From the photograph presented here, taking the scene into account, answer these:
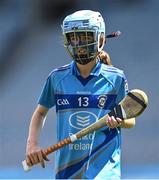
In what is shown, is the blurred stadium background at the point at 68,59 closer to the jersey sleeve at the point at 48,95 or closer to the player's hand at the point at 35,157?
the jersey sleeve at the point at 48,95

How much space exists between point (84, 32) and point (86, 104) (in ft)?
1.06

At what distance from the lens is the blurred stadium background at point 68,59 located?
615 cm

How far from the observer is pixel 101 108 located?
3779mm

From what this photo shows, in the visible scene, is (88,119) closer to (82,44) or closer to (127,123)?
(127,123)

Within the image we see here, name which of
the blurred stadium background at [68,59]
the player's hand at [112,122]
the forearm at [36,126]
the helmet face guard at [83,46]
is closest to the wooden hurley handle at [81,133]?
the player's hand at [112,122]

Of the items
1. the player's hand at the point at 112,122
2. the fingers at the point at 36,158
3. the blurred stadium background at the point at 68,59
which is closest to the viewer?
the player's hand at the point at 112,122

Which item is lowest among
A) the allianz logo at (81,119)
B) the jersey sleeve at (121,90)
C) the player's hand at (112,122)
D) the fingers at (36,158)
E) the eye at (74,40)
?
the fingers at (36,158)

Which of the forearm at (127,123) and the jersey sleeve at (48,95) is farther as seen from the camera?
the jersey sleeve at (48,95)

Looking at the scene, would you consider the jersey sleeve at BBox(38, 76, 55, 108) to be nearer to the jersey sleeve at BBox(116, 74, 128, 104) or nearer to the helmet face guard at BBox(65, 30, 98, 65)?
the helmet face guard at BBox(65, 30, 98, 65)

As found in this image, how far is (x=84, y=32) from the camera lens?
377 centimetres

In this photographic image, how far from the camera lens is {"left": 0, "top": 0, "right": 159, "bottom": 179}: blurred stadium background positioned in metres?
6.15

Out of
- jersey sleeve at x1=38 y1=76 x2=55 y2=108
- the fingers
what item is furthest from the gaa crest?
the fingers

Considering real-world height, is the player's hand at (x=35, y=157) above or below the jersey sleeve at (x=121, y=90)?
below

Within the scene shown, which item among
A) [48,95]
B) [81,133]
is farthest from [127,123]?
[48,95]
